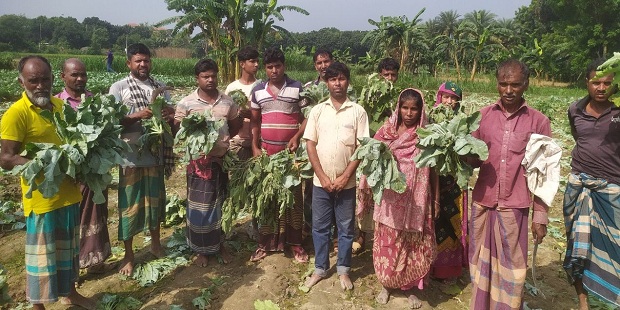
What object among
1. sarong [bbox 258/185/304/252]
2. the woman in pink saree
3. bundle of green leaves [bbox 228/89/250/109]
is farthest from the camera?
bundle of green leaves [bbox 228/89/250/109]

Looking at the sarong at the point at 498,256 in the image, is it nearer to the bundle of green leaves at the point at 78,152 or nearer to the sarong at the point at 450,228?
the sarong at the point at 450,228

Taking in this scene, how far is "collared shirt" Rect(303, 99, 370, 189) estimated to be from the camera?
12.0 ft

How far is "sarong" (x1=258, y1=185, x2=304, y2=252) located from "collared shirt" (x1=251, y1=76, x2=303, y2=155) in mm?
601

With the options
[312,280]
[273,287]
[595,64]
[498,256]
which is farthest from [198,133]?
[595,64]

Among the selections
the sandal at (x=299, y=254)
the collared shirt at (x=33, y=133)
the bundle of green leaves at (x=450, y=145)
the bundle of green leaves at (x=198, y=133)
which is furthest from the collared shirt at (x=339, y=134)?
the collared shirt at (x=33, y=133)

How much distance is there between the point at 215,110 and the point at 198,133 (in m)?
0.37

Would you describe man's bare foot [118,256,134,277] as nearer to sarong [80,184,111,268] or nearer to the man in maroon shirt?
sarong [80,184,111,268]

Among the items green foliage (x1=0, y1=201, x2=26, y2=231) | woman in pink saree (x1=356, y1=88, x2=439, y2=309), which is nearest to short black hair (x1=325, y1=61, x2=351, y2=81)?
woman in pink saree (x1=356, y1=88, x2=439, y2=309)

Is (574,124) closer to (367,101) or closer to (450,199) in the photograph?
(450,199)

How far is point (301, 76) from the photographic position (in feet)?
88.3

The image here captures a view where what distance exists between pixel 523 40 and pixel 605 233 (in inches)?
2139

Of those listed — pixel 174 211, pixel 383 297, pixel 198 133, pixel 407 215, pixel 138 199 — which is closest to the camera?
pixel 407 215

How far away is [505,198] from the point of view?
9.81 feet

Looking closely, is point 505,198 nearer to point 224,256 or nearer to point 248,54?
point 224,256
